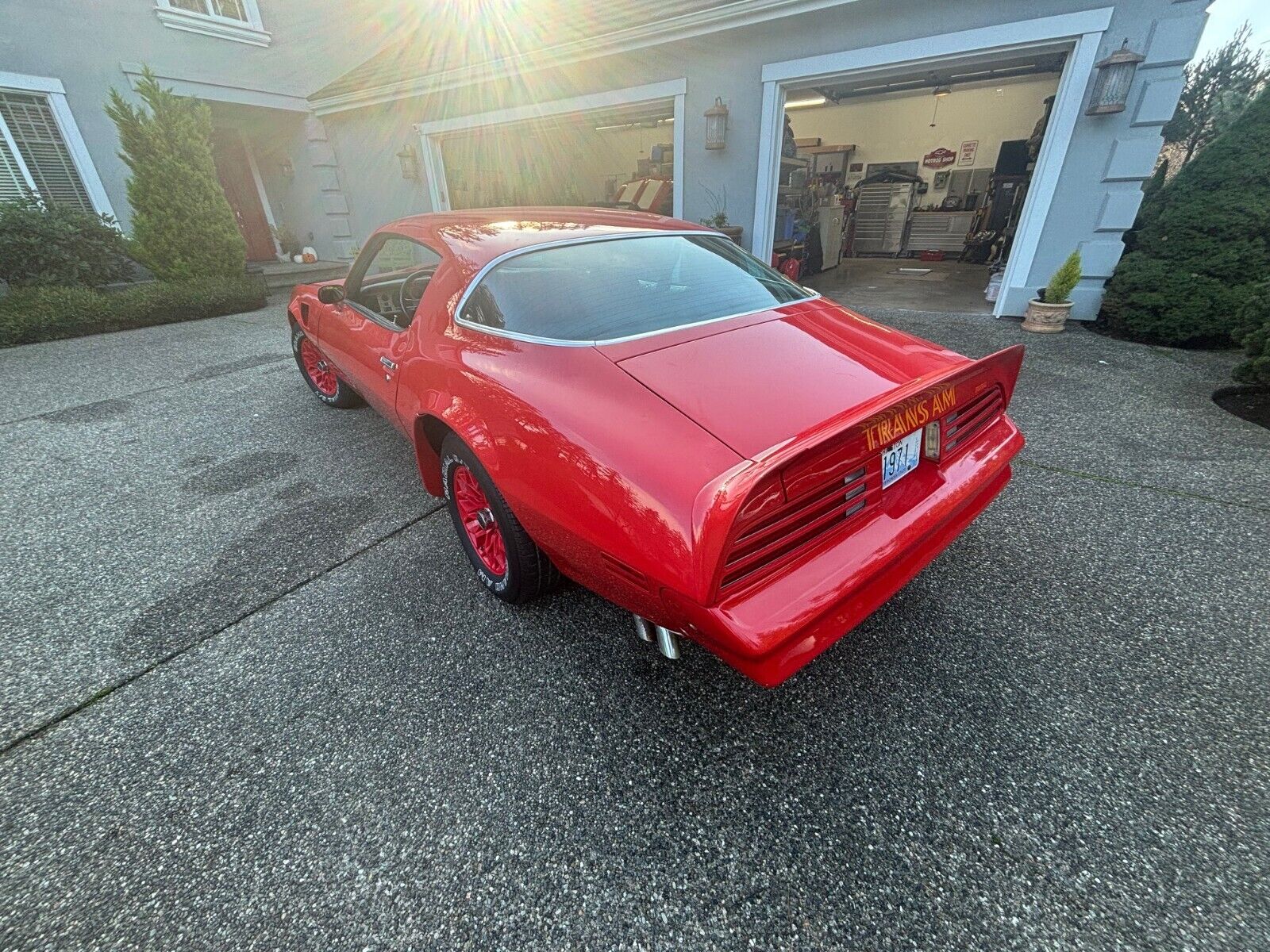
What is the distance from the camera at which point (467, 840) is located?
1426 mm

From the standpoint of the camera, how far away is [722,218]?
7.46m

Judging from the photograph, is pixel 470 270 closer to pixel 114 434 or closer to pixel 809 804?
pixel 809 804

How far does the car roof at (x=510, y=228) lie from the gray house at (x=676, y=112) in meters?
5.27

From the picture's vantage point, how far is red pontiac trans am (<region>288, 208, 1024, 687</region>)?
1.34 meters

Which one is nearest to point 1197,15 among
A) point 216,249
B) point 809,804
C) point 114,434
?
point 809,804

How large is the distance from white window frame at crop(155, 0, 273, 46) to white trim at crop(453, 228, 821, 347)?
445 inches

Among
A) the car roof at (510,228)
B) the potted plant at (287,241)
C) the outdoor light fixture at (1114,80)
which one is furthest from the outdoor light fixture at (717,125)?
the potted plant at (287,241)

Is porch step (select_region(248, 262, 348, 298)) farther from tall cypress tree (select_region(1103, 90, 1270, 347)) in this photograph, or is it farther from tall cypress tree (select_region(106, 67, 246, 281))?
tall cypress tree (select_region(1103, 90, 1270, 347))

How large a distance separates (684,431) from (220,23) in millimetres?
13176

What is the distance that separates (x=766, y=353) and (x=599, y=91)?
26.9 ft

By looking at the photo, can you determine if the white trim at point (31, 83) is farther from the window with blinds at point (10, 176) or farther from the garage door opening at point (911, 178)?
the garage door opening at point (911, 178)

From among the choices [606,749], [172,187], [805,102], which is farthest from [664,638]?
[805,102]

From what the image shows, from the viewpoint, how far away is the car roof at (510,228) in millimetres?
2316

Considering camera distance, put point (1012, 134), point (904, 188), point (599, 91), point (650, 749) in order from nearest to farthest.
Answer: point (650, 749), point (599, 91), point (1012, 134), point (904, 188)
